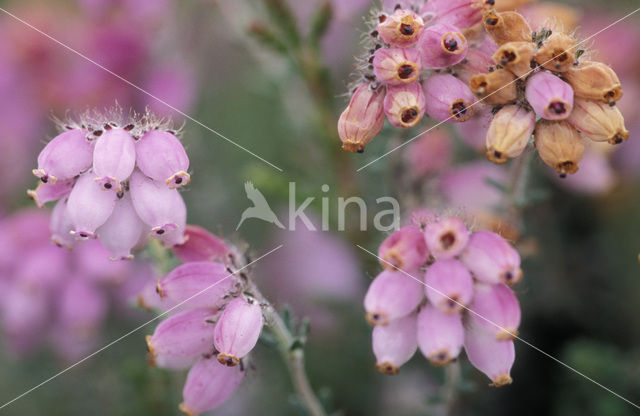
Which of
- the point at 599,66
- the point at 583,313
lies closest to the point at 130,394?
the point at 583,313

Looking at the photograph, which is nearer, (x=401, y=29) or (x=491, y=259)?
(x=491, y=259)

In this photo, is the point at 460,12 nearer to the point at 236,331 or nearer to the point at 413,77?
the point at 413,77

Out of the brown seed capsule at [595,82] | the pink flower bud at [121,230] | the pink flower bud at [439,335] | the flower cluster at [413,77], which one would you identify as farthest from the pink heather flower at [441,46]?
the pink flower bud at [121,230]

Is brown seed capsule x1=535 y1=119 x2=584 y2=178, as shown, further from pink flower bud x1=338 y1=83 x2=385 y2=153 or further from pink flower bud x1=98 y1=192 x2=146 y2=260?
pink flower bud x1=98 y1=192 x2=146 y2=260

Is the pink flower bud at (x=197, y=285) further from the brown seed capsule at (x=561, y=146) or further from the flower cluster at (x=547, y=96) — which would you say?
the brown seed capsule at (x=561, y=146)

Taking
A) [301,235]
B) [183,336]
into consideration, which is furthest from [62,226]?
[301,235]
